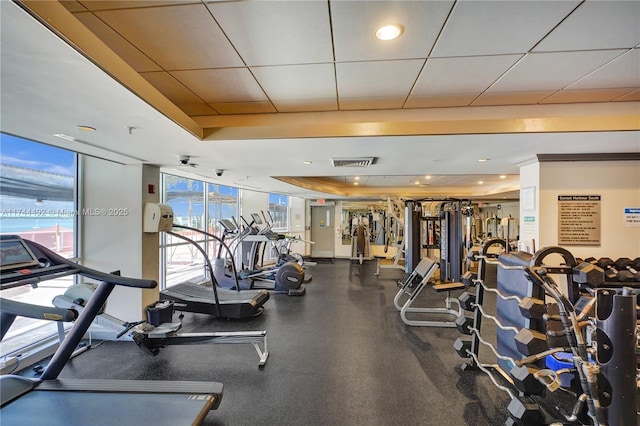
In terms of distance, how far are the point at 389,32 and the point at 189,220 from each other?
223 inches

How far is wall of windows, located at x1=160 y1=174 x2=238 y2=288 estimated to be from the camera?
5.26m

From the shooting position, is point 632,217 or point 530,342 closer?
point 530,342

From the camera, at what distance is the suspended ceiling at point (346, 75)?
134cm

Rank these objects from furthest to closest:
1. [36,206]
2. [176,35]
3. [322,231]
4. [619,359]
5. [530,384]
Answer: [322,231], [36,206], [530,384], [176,35], [619,359]

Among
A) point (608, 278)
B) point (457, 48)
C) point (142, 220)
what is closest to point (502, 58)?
point (457, 48)

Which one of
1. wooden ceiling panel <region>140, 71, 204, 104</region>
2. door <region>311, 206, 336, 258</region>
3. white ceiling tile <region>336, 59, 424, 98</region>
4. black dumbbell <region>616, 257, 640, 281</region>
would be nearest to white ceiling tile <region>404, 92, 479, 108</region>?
white ceiling tile <region>336, 59, 424, 98</region>

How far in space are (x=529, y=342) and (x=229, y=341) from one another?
2630mm

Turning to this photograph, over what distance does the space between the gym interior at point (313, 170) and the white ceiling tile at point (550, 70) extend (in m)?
0.02

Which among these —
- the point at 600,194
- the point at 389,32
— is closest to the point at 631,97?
the point at 600,194

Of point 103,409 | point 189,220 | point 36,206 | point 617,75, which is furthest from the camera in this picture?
point 189,220

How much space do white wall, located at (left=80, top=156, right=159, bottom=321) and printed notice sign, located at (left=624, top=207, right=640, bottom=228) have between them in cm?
576

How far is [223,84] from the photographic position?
2139 millimetres

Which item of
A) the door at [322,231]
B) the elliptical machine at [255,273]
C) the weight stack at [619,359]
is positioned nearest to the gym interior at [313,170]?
the weight stack at [619,359]

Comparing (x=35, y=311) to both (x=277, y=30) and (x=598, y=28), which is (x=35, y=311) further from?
(x=598, y=28)
